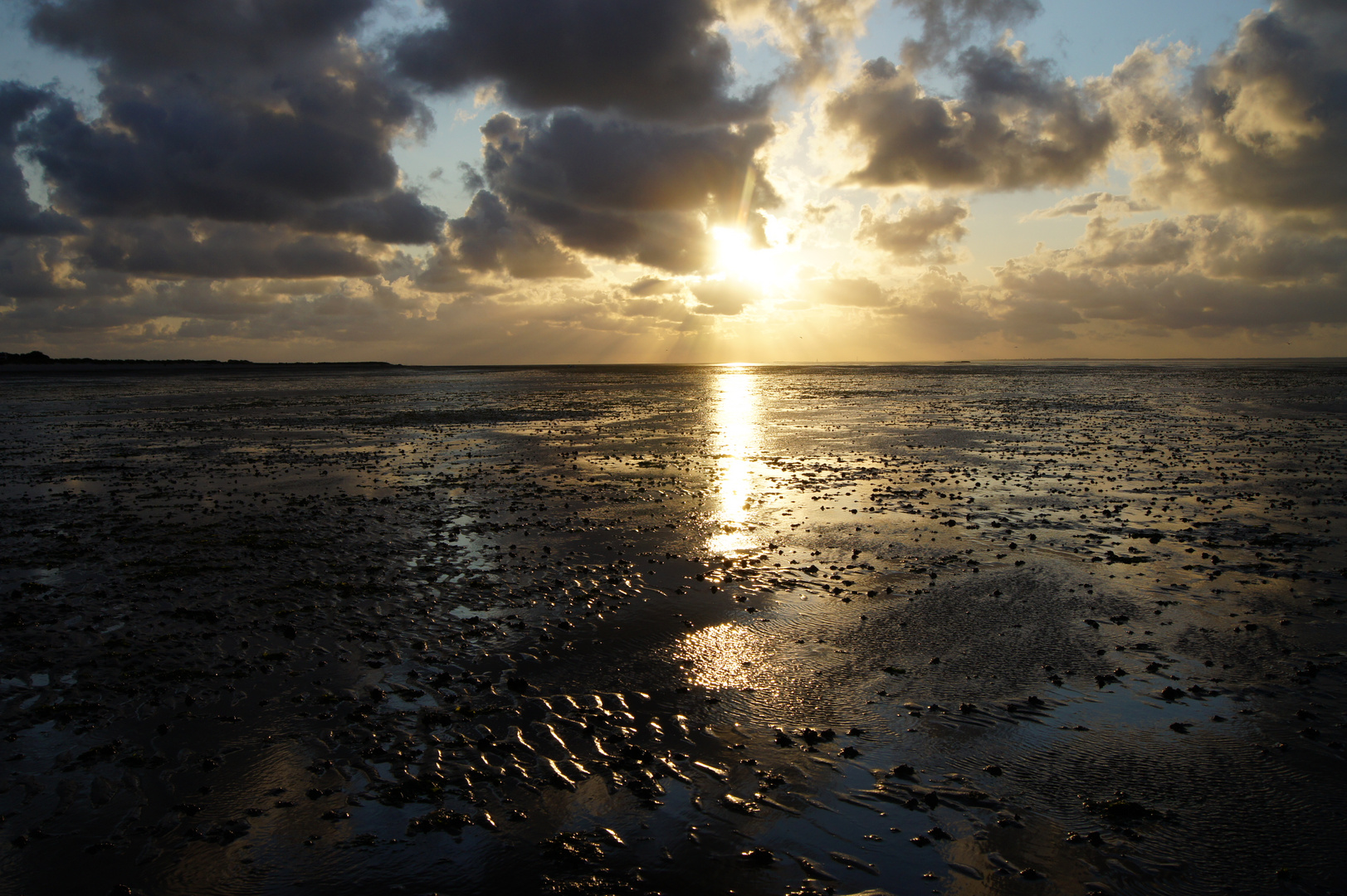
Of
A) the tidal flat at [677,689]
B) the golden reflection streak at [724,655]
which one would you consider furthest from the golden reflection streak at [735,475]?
the golden reflection streak at [724,655]

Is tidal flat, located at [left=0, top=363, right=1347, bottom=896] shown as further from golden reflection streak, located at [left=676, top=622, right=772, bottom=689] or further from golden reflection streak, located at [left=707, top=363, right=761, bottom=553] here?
golden reflection streak, located at [left=707, top=363, right=761, bottom=553]

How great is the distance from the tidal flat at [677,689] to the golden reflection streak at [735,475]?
304mm

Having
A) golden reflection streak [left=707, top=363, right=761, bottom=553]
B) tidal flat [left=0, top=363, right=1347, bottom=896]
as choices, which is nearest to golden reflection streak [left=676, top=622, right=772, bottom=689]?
tidal flat [left=0, top=363, right=1347, bottom=896]

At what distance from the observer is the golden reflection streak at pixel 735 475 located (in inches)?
758

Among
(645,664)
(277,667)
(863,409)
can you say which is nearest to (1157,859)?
(645,664)

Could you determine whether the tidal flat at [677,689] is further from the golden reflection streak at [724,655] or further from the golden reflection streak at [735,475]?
the golden reflection streak at [735,475]

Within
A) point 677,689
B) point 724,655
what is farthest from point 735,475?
point 677,689

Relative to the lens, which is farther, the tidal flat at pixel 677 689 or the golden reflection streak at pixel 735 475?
the golden reflection streak at pixel 735 475

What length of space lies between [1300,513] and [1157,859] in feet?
64.9

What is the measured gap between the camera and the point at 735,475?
96.2 ft

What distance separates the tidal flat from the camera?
281 inches

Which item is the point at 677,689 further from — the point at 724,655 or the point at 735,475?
the point at 735,475

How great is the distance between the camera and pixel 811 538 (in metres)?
19.0

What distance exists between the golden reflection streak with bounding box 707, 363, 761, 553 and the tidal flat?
1.00ft
